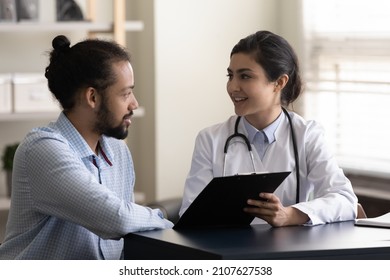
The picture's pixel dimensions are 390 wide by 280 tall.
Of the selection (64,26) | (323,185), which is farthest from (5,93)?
(323,185)

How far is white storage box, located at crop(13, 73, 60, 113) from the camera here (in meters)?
3.91

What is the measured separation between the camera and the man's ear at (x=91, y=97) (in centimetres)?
219

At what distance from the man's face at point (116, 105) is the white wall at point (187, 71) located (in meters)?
2.06

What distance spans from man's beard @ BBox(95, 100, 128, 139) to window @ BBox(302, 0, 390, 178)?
1.91 meters

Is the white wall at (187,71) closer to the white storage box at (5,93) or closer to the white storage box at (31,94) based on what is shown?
the white storage box at (31,94)

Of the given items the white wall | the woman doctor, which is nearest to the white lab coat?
the woman doctor

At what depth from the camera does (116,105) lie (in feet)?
7.25

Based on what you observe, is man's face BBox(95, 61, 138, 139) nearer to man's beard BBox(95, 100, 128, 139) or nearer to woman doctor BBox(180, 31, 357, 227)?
man's beard BBox(95, 100, 128, 139)

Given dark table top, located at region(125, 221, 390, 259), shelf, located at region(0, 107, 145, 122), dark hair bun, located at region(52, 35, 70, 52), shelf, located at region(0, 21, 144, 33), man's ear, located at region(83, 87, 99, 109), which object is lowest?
shelf, located at region(0, 107, 145, 122)

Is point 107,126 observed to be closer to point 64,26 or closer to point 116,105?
point 116,105

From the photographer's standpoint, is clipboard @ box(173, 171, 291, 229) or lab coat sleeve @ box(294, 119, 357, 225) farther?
lab coat sleeve @ box(294, 119, 357, 225)

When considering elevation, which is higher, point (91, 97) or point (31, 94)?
point (91, 97)

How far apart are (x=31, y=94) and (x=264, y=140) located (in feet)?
5.46
